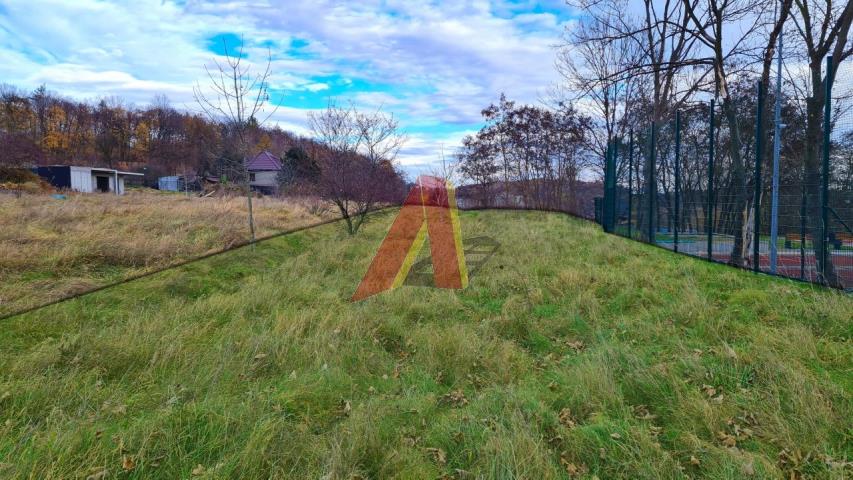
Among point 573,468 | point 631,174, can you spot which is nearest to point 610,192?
point 631,174

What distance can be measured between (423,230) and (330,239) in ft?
7.35

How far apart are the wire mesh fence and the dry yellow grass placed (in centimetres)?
792

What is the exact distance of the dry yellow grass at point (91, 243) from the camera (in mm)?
4840

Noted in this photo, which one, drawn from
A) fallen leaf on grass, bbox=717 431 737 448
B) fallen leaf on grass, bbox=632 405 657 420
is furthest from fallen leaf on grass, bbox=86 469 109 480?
fallen leaf on grass, bbox=717 431 737 448

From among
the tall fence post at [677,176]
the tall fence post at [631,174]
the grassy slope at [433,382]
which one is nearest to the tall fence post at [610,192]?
the tall fence post at [631,174]

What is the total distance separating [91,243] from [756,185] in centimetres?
887

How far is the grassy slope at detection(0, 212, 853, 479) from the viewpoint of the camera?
216 cm

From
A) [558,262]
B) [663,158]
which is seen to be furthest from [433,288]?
[663,158]

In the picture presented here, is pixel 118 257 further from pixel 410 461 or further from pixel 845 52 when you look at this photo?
pixel 845 52

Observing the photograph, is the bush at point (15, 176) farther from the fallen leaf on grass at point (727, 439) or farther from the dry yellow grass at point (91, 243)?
the fallen leaf on grass at point (727, 439)

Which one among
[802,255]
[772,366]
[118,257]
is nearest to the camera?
[772,366]

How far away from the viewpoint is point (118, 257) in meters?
6.09

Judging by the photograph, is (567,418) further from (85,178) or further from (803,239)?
(85,178)

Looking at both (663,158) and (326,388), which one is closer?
(326,388)
